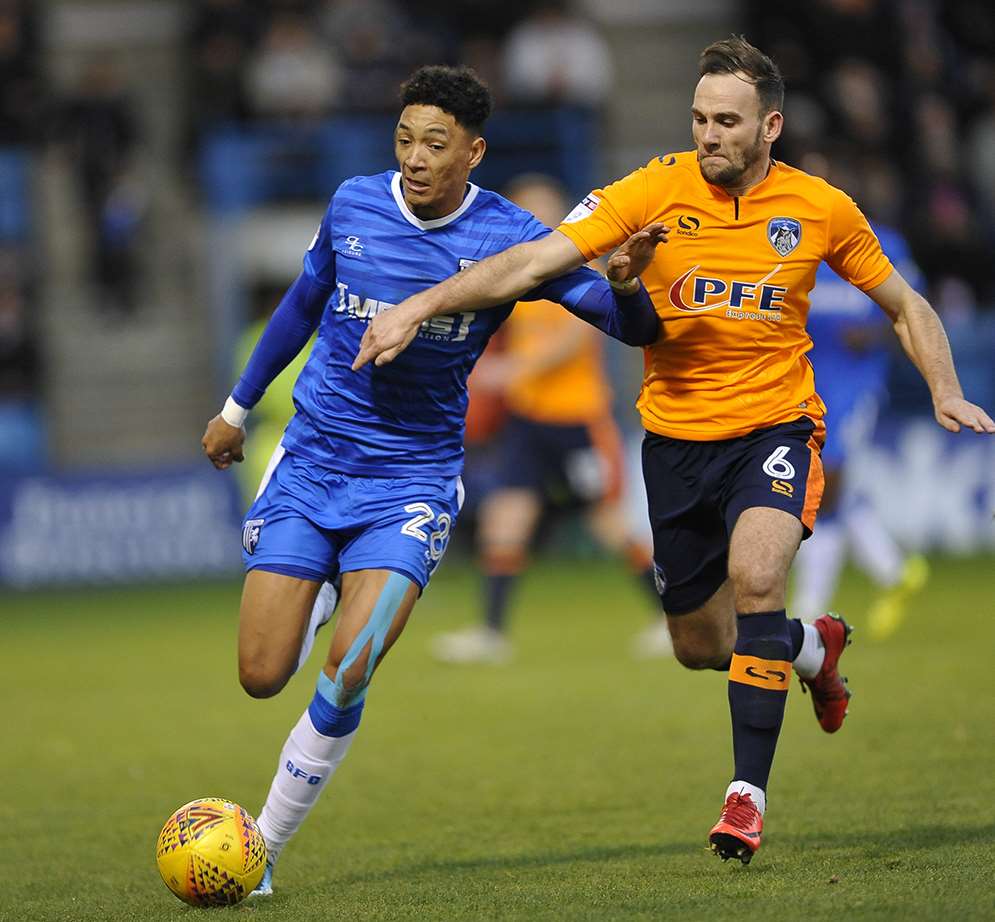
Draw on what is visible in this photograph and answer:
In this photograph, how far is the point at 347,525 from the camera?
5.83 meters

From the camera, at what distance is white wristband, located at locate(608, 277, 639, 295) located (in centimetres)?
563

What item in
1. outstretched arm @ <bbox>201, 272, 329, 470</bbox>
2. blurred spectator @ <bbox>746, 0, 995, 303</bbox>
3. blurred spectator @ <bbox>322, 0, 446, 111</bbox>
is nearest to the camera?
outstretched arm @ <bbox>201, 272, 329, 470</bbox>

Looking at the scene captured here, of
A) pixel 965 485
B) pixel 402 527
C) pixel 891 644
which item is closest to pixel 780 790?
pixel 402 527

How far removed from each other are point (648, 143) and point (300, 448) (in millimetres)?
16044

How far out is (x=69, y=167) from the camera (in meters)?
19.6

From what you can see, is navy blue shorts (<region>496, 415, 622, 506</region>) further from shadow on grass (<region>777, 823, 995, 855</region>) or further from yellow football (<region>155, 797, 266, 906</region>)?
yellow football (<region>155, 797, 266, 906</region>)

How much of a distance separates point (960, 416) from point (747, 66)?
4.35ft

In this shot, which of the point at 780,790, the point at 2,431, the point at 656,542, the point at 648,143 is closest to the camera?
the point at 656,542

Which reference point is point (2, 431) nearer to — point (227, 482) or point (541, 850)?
point (227, 482)

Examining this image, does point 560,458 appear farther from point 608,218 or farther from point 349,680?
point 349,680

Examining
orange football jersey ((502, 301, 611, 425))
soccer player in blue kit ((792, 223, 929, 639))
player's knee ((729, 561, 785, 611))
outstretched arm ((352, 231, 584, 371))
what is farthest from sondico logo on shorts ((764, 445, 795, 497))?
orange football jersey ((502, 301, 611, 425))

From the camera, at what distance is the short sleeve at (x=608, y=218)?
5.75 m

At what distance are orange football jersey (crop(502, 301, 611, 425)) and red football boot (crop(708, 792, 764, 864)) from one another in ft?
21.3

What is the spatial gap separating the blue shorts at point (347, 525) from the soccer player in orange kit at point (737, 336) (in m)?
0.54
